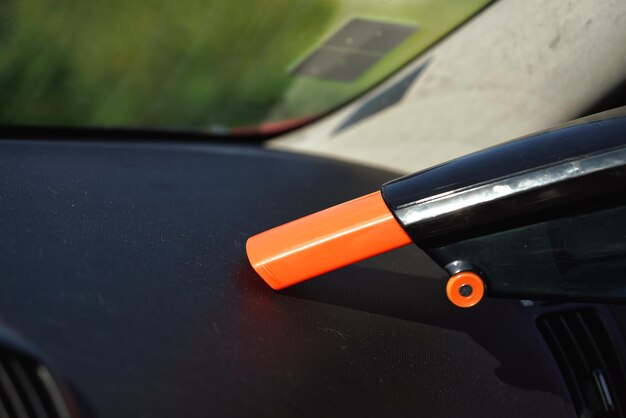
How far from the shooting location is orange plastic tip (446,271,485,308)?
120cm

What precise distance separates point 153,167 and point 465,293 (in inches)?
34.4

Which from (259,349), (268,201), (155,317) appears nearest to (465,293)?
(259,349)

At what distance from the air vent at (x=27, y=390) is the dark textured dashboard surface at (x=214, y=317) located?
25 millimetres

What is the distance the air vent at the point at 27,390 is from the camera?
964mm

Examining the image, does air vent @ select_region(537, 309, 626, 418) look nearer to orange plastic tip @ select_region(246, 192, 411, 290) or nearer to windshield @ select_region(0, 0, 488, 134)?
orange plastic tip @ select_region(246, 192, 411, 290)

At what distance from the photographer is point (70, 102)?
86.6 inches

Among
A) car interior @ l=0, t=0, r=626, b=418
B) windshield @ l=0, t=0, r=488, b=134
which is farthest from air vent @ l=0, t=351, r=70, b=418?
windshield @ l=0, t=0, r=488, b=134

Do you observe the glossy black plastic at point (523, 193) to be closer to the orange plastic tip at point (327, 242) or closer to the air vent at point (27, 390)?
the orange plastic tip at point (327, 242)

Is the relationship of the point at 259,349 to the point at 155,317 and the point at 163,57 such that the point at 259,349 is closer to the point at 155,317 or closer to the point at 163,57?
the point at 155,317

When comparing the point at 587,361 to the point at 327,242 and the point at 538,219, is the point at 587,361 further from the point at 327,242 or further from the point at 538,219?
the point at 327,242

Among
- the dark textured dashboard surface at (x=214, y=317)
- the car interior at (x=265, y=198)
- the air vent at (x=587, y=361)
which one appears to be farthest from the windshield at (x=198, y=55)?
the air vent at (x=587, y=361)

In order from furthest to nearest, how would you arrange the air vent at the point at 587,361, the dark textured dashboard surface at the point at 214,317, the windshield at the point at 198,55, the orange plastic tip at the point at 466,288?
the windshield at the point at 198,55, the air vent at the point at 587,361, the orange plastic tip at the point at 466,288, the dark textured dashboard surface at the point at 214,317

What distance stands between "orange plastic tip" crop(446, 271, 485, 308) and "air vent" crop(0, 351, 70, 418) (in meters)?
0.62

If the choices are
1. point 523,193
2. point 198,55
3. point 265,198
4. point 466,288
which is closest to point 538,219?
point 523,193
